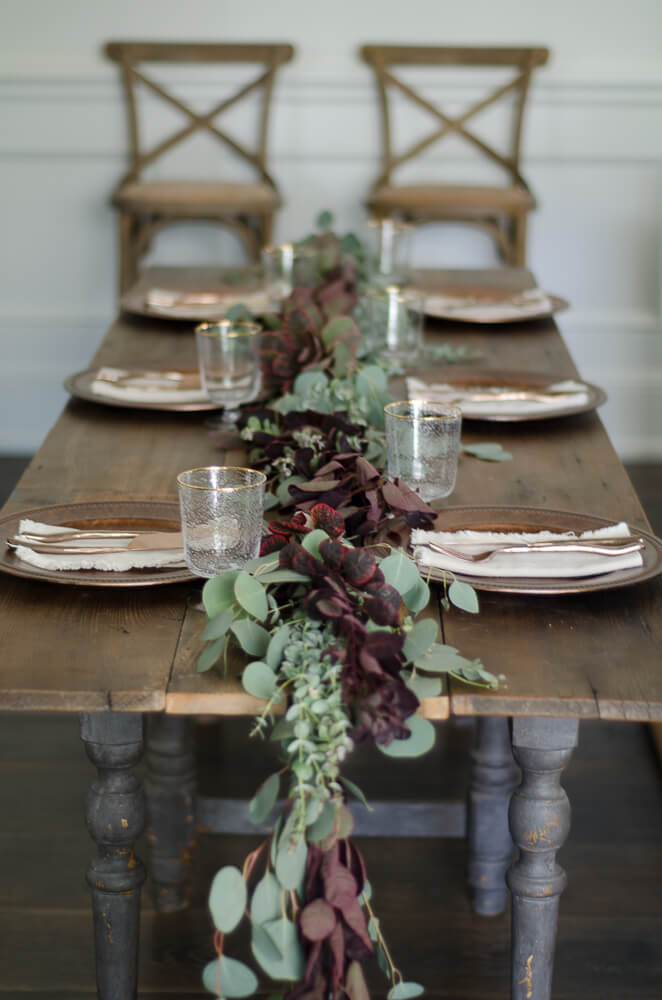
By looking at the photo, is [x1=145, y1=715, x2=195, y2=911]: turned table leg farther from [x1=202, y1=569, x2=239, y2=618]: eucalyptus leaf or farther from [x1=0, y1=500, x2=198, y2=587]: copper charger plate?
[x1=202, y1=569, x2=239, y2=618]: eucalyptus leaf

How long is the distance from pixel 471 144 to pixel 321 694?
3.15 m

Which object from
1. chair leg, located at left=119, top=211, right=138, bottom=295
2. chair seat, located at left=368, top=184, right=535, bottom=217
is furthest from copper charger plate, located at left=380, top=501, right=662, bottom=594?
chair leg, located at left=119, top=211, right=138, bottom=295

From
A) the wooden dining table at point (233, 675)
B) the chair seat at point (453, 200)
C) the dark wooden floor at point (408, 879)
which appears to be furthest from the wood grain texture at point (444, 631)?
the chair seat at point (453, 200)

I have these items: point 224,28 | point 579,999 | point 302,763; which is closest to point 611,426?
point 224,28

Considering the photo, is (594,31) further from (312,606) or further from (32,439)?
(312,606)

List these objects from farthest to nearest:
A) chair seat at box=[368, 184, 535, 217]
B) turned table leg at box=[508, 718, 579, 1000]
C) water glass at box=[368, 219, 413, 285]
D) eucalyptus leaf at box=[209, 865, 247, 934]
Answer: chair seat at box=[368, 184, 535, 217] → water glass at box=[368, 219, 413, 285] → turned table leg at box=[508, 718, 579, 1000] → eucalyptus leaf at box=[209, 865, 247, 934]

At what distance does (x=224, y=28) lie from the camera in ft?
11.9

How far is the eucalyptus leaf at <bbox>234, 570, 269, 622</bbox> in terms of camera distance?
854mm

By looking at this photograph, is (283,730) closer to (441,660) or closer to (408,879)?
(441,660)

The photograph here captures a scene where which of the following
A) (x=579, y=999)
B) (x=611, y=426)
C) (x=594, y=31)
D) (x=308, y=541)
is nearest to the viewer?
(x=308, y=541)

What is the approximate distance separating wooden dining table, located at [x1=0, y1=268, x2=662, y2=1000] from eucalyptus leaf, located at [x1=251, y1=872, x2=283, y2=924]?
13cm

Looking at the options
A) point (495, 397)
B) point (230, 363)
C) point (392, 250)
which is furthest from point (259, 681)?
point (392, 250)

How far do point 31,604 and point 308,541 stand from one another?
0.27 metres

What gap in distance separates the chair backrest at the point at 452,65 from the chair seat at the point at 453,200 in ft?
0.62
